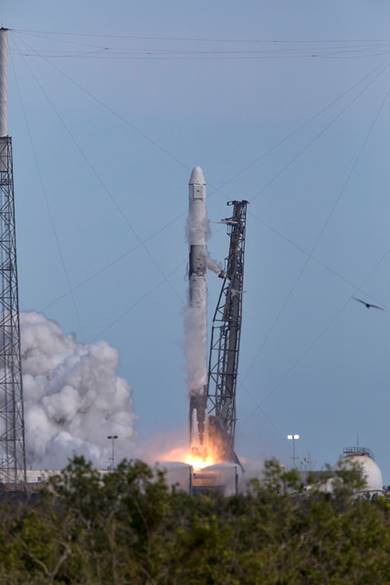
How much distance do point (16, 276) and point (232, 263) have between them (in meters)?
20.6

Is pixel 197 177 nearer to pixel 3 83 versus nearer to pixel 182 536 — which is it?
pixel 3 83

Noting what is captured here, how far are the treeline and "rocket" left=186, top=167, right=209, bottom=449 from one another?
120 feet

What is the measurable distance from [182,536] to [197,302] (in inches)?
1715

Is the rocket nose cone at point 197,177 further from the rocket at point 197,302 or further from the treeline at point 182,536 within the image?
the treeline at point 182,536

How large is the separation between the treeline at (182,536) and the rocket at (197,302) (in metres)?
36.7

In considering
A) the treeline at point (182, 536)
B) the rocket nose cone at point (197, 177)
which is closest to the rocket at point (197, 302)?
the rocket nose cone at point (197, 177)

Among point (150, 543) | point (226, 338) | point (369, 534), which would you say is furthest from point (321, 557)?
point (226, 338)

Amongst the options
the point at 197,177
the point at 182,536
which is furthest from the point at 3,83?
the point at 182,536

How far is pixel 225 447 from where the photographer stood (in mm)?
82625

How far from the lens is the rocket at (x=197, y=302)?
7988 cm

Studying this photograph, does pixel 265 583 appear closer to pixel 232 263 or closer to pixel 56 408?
pixel 232 263

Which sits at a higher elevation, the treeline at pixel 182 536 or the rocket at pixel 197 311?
the rocket at pixel 197 311

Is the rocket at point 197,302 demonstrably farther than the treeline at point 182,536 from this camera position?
Yes

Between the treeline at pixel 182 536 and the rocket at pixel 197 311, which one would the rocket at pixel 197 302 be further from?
the treeline at pixel 182 536
